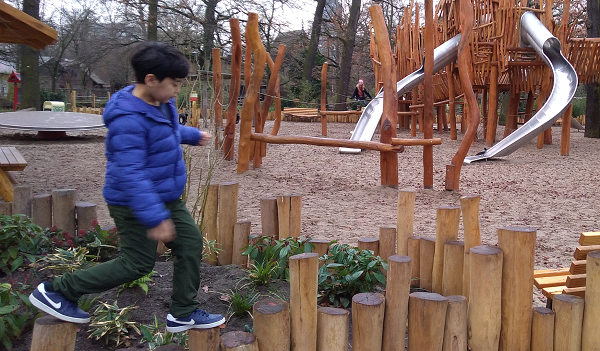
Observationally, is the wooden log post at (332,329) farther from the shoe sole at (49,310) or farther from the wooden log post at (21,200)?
the wooden log post at (21,200)

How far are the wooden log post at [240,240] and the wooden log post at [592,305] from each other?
1.73 m

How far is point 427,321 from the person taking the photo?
2158 mm

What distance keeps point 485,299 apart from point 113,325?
158 centimetres

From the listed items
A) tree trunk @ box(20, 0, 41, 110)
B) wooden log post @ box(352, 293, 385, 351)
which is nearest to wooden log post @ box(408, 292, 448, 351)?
wooden log post @ box(352, 293, 385, 351)

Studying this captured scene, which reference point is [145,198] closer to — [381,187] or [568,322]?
[568,322]

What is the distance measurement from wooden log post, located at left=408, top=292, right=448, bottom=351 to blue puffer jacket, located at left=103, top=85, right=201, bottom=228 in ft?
3.50

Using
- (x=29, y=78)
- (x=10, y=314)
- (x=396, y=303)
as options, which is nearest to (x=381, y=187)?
(x=396, y=303)

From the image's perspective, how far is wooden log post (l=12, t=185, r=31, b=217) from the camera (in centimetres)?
316

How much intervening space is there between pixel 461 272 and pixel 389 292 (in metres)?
0.55

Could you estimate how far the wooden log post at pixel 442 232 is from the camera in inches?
104

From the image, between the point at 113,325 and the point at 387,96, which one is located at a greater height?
the point at 387,96

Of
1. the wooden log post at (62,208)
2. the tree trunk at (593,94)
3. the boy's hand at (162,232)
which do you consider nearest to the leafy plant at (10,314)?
the boy's hand at (162,232)

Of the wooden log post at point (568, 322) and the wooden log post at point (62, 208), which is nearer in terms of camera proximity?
the wooden log post at point (568, 322)

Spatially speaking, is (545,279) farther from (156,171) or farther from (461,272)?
(156,171)
